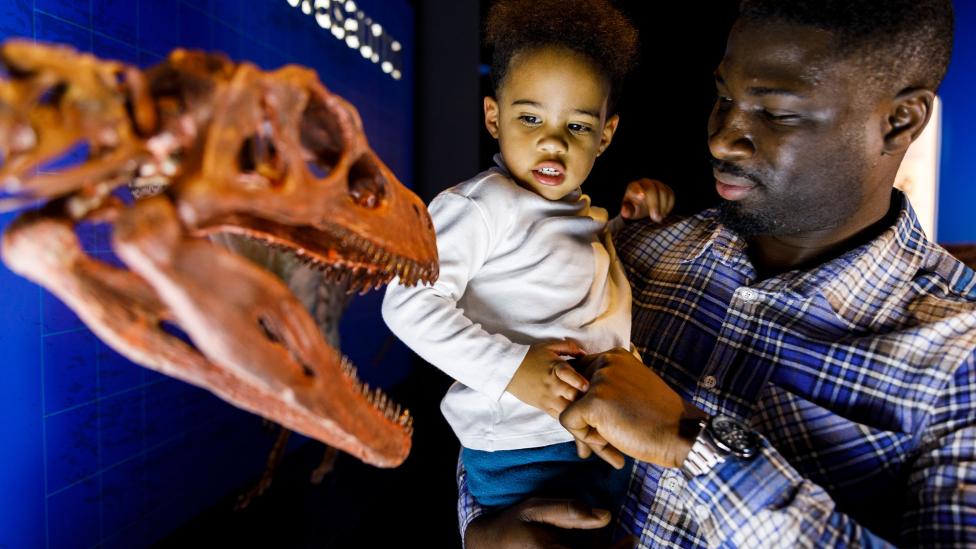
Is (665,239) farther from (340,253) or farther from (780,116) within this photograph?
(340,253)

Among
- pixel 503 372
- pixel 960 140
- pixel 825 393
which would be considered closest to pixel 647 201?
pixel 825 393

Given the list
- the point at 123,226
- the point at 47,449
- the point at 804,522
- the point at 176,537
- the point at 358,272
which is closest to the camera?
the point at 123,226

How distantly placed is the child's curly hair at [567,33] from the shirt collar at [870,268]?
65 cm

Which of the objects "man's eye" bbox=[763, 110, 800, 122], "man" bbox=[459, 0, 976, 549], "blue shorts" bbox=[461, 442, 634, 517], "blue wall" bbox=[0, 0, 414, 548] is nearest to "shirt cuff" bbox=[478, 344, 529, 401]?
"man" bbox=[459, 0, 976, 549]

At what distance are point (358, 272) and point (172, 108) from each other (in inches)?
9.1

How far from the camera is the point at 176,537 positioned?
7.45 ft

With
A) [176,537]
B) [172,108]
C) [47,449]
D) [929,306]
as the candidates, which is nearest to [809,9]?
[929,306]

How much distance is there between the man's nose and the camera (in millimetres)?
1264

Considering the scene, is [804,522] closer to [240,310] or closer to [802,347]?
[802,347]

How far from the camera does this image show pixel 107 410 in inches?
74.8

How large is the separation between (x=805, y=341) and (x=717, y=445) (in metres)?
0.44

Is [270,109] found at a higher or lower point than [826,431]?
higher

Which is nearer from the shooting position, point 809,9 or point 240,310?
point 240,310

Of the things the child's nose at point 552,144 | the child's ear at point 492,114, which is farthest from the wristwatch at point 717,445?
the child's ear at point 492,114
